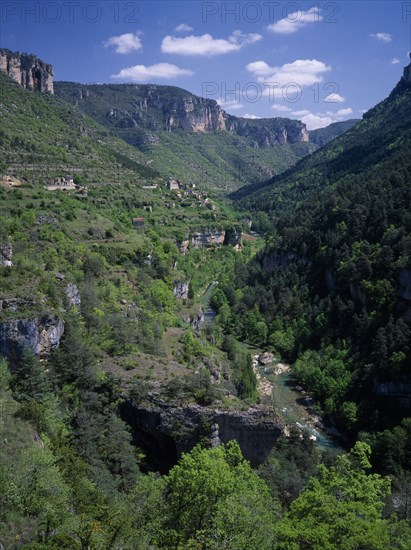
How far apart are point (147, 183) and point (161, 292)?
58838 millimetres

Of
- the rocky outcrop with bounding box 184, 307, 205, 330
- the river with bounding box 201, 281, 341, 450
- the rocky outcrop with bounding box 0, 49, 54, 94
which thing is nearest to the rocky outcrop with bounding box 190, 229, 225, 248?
the rocky outcrop with bounding box 184, 307, 205, 330

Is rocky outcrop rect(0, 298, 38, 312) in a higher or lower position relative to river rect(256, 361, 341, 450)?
higher

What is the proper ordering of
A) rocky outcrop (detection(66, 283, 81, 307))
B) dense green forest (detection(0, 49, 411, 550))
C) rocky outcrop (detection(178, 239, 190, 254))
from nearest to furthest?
dense green forest (detection(0, 49, 411, 550)) → rocky outcrop (detection(66, 283, 81, 307)) → rocky outcrop (detection(178, 239, 190, 254))

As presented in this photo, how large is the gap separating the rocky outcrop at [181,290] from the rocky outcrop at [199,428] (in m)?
30.8

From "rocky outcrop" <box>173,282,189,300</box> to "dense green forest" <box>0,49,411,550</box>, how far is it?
0.37 m

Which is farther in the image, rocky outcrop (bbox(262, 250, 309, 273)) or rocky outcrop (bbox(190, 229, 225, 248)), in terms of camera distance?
rocky outcrop (bbox(190, 229, 225, 248))

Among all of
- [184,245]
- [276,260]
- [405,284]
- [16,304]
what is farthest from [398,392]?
[184,245]

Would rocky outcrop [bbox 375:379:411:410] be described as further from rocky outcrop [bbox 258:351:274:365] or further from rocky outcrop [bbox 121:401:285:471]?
rocky outcrop [bbox 121:401:285:471]

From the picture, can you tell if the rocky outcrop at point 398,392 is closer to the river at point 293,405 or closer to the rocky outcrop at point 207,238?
the river at point 293,405

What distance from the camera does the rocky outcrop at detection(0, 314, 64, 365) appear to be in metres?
30.9

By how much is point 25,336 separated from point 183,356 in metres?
14.6

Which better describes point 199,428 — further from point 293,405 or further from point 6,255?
point 293,405

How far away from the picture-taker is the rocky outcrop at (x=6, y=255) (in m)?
38.2

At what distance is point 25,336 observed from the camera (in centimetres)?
3133
